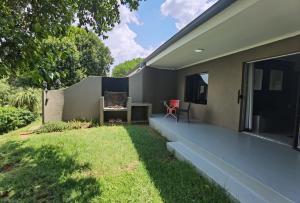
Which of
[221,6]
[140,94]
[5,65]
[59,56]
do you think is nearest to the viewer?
[5,65]

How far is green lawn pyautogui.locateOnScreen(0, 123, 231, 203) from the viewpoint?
310 centimetres

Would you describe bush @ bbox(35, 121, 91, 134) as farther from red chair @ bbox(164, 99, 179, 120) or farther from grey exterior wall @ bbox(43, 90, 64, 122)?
red chair @ bbox(164, 99, 179, 120)

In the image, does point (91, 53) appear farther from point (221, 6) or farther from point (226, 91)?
point (221, 6)

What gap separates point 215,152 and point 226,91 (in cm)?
331

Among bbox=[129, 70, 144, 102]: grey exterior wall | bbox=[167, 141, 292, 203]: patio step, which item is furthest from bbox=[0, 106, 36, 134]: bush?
bbox=[167, 141, 292, 203]: patio step

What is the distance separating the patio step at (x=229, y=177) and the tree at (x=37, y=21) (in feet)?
10.3

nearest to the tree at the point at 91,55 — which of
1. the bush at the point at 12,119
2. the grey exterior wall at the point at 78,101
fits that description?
the bush at the point at 12,119

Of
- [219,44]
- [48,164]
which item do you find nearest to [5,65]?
[48,164]

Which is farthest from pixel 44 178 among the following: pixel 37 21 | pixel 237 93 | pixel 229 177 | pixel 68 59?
pixel 68 59

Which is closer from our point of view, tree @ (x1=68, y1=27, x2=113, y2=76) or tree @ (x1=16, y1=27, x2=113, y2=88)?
tree @ (x1=16, y1=27, x2=113, y2=88)

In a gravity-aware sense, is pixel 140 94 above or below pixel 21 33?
below

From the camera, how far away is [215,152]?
4039mm

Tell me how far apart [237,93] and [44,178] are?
5.53 meters

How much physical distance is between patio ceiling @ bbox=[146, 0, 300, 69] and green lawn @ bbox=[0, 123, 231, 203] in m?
2.74
